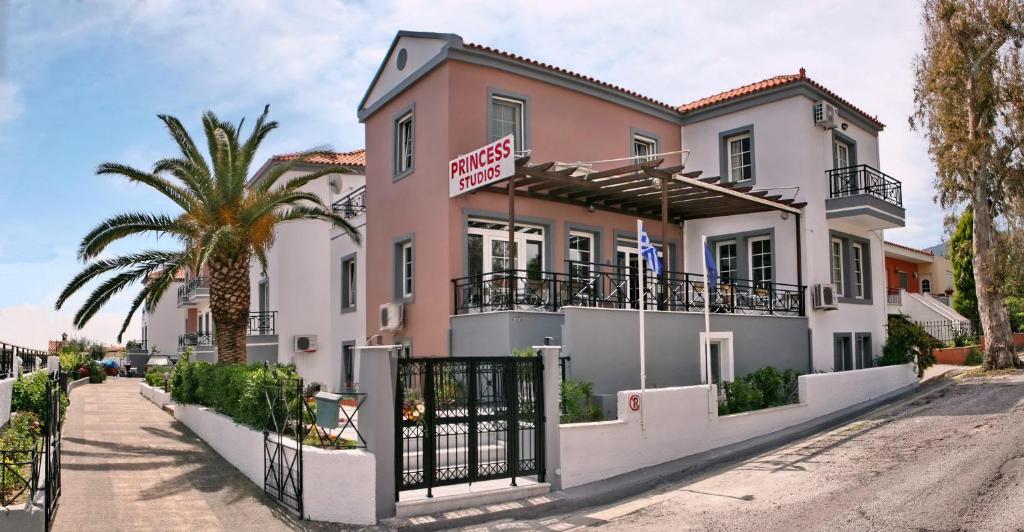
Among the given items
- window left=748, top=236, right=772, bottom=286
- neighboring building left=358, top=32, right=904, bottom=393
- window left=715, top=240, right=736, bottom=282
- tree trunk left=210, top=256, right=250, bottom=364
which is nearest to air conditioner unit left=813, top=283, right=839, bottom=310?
neighboring building left=358, top=32, right=904, bottom=393

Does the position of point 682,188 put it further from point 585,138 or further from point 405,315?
point 405,315

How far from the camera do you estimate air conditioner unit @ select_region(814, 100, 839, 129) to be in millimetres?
18328

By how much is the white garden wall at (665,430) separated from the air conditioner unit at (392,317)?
6.57 m

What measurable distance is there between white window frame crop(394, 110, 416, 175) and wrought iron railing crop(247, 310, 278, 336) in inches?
372

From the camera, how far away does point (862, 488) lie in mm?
9320

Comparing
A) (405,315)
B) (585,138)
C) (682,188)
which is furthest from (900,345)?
(405,315)

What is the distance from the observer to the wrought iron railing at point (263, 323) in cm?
2475

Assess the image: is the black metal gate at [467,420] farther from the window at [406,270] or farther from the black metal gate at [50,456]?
the window at [406,270]

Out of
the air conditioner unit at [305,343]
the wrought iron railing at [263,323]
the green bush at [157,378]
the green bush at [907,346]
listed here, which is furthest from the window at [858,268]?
the green bush at [157,378]

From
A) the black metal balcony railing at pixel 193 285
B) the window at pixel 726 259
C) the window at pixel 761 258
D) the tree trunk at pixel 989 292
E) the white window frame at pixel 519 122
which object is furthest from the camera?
the black metal balcony railing at pixel 193 285

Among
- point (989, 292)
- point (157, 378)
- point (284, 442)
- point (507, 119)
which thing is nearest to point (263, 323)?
point (157, 378)

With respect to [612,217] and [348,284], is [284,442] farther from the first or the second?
[348,284]

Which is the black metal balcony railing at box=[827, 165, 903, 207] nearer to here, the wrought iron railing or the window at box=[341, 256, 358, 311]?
the window at box=[341, 256, 358, 311]

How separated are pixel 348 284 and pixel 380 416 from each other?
491 inches
